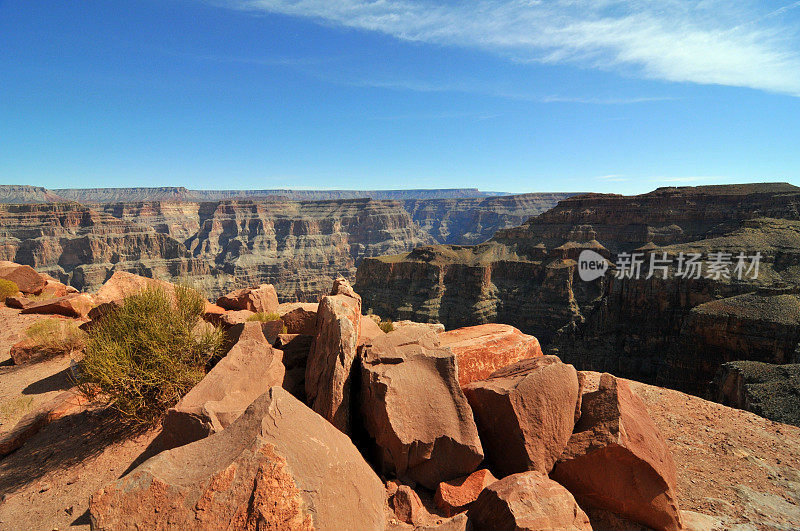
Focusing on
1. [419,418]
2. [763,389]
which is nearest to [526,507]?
[419,418]

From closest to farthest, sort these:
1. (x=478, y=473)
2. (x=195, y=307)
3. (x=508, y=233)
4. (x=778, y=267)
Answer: (x=478, y=473) < (x=195, y=307) < (x=778, y=267) < (x=508, y=233)

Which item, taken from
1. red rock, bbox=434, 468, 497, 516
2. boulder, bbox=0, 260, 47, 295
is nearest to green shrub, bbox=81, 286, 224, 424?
red rock, bbox=434, 468, 497, 516

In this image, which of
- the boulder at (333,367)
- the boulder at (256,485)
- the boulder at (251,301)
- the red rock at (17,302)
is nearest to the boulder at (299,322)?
the boulder at (333,367)

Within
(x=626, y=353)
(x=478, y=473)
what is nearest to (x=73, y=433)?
(x=478, y=473)

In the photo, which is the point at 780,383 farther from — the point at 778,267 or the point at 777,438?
the point at 778,267

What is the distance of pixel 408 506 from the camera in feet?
14.7

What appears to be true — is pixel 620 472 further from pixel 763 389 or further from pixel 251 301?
pixel 763 389

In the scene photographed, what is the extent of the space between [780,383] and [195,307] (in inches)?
912

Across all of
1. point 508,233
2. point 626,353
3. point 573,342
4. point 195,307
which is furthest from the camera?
point 508,233

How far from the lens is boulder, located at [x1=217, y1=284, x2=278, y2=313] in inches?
440

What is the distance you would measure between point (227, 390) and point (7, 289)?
16.0 metres

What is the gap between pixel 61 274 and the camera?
109m

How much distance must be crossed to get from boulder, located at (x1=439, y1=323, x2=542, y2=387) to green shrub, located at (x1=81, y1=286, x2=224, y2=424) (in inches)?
184

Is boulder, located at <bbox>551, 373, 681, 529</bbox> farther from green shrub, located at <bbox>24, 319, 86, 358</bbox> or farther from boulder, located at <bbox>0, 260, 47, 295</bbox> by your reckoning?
boulder, located at <bbox>0, 260, 47, 295</bbox>
